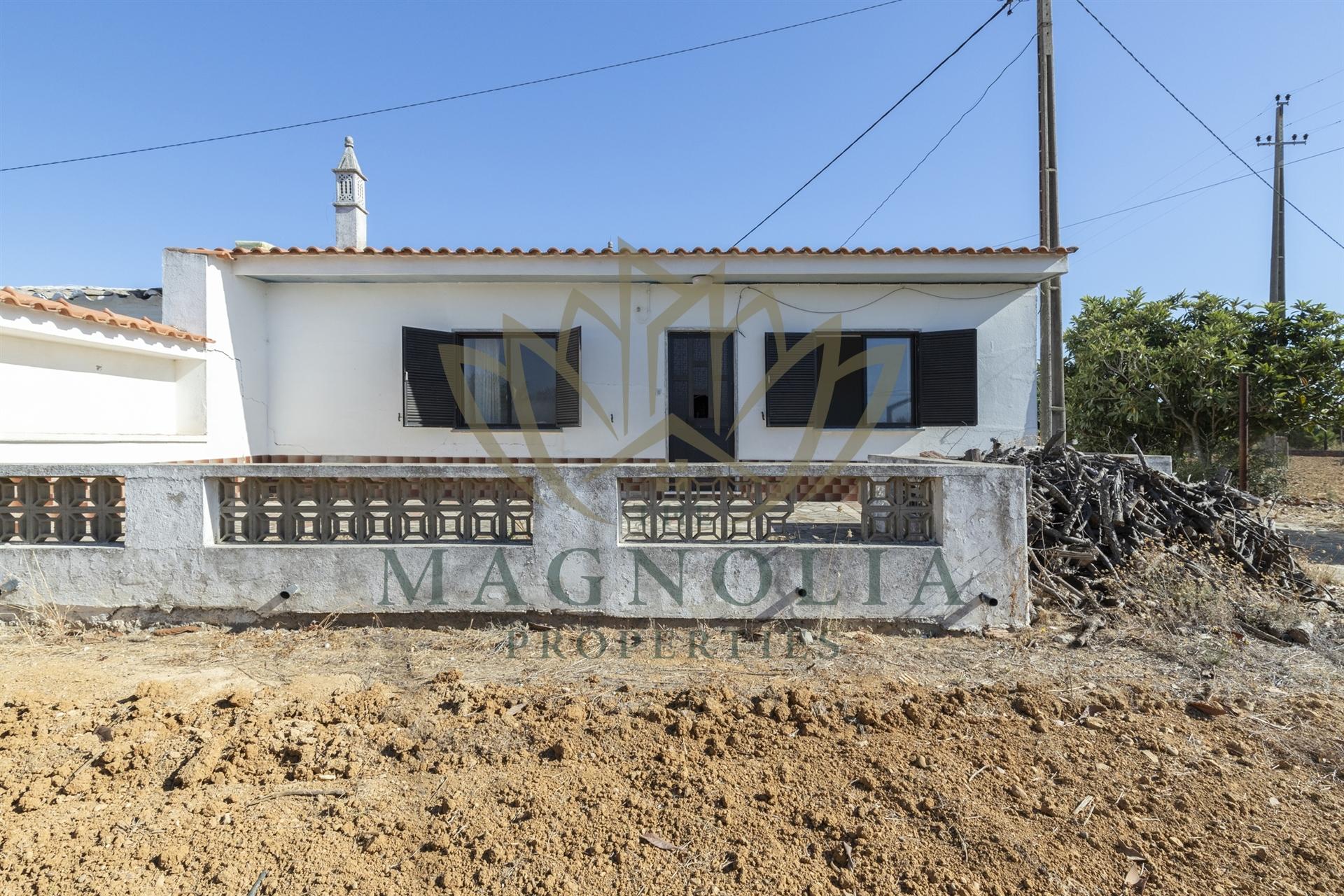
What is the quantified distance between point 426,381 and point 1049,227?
8.73m

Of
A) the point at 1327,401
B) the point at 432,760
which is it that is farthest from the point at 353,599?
the point at 1327,401

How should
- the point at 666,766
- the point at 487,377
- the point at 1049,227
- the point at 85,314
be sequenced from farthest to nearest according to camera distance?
the point at 1049,227 → the point at 487,377 → the point at 85,314 → the point at 666,766

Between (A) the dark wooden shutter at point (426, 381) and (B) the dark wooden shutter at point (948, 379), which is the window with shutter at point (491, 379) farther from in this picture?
(B) the dark wooden shutter at point (948, 379)

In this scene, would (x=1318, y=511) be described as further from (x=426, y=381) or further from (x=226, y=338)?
(x=226, y=338)

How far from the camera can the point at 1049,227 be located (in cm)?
855

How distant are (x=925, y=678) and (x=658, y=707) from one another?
143 cm

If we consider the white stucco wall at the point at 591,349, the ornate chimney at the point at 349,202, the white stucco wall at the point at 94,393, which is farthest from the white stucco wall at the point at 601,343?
the ornate chimney at the point at 349,202

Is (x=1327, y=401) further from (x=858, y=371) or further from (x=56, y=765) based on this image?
(x=56, y=765)

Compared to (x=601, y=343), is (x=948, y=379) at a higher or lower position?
lower

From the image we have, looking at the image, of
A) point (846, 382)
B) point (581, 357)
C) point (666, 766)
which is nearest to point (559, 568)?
point (666, 766)

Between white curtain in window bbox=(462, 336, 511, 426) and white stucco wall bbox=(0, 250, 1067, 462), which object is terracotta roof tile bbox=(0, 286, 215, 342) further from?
white curtain in window bbox=(462, 336, 511, 426)

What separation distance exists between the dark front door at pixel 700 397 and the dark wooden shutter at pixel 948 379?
2341 mm

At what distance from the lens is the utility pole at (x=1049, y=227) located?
27.7 ft

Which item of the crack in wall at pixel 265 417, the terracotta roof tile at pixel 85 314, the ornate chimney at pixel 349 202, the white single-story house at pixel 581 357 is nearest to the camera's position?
the terracotta roof tile at pixel 85 314
